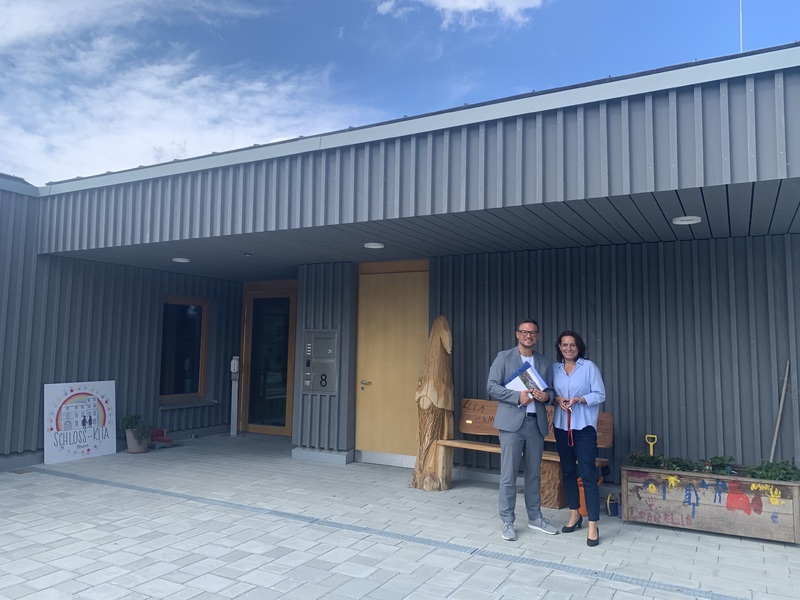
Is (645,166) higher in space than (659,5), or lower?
lower

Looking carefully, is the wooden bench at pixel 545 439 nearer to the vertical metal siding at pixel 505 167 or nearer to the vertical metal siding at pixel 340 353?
the vertical metal siding at pixel 340 353

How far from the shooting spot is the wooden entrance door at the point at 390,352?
22.6 ft

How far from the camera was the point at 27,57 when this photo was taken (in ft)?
48.8

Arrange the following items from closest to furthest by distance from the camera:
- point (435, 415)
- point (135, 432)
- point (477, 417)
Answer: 1. point (435, 415)
2. point (477, 417)
3. point (135, 432)

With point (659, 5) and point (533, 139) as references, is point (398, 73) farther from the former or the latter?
point (533, 139)

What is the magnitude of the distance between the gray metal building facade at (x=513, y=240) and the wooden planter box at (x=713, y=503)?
0.76 meters

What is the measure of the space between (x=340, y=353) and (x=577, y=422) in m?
3.44

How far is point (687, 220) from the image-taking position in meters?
4.58

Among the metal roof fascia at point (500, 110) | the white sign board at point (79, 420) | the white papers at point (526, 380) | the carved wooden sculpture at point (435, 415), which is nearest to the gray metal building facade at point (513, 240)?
the metal roof fascia at point (500, 110)

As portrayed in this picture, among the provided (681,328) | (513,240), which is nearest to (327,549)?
(513,240)

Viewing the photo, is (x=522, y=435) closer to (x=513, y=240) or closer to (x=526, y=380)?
(x=526, y=380)

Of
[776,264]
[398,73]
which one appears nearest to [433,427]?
[776,264]

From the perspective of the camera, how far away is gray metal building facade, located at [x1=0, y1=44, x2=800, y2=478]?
385 cm

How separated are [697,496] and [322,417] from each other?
13.7ft
